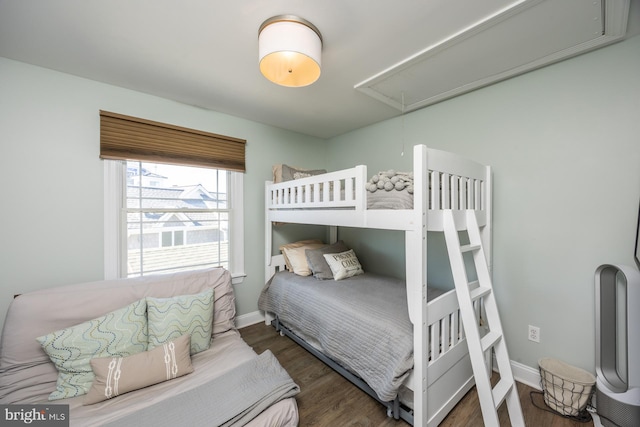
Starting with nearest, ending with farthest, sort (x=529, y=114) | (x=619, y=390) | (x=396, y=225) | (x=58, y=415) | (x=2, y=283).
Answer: (x=58, y=415) → (x=619, y=390) → (x=396, y=225) → (x=2, y=283) → (x=529, y=114)

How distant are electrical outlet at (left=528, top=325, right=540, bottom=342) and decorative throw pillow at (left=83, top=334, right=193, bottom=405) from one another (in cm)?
240

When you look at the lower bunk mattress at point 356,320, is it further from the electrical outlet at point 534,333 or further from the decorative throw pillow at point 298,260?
the electrical outlet at point 534,333

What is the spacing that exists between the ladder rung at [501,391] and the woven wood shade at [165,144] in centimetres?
274

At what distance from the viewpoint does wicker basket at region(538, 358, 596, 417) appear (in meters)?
1.52

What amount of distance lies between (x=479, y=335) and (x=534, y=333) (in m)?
0.91

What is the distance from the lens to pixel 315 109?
2.58 metres

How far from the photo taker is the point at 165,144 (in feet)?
7.55

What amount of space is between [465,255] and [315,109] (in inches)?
78.8

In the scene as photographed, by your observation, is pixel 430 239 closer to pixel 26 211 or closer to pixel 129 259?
pixel 129 259

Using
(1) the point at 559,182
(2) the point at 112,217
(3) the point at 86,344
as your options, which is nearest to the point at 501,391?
(1) the point at 559,182

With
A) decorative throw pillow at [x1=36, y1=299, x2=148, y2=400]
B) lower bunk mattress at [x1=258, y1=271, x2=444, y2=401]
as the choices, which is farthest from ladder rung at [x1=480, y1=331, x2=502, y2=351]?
decorative throw pillow at [x1=36, y1=299, x2=148, y2=400]

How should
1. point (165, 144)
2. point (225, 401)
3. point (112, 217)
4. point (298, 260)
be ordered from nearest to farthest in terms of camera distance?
1. point (225, 401)
2. point (112, 217)
3. point (165, 144)
4. point (298, 260)

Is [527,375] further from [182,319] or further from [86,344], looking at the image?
[86,344]

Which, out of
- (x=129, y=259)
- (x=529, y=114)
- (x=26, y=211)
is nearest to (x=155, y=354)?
(x=129, y=259)
